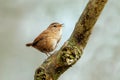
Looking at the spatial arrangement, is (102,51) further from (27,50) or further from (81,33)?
(81,33)

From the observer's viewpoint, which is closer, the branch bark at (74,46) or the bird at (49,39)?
the branch bark at (74,46)

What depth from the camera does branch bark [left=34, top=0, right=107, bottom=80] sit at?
92 centimetres

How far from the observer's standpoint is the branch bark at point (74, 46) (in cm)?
92

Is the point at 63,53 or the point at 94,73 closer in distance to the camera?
the point at 63,53

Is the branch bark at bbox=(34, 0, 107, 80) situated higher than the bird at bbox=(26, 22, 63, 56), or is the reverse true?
the branch bark at bbox=(34, 0, 107, 80)

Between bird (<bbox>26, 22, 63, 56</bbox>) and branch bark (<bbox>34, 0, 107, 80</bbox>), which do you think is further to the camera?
bird (<bbox>26, 22, 63, 56</bbox>)

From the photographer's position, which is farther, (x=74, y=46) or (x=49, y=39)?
(x=49, y=39)

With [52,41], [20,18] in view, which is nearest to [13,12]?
[20,18]

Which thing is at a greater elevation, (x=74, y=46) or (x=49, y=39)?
(x=74, y=46)

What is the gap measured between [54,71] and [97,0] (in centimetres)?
16

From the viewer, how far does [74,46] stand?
3.12ft

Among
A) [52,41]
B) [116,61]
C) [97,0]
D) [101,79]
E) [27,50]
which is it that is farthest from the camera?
[27,50]

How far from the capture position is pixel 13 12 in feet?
12.8

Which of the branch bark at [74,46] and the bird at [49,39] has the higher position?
the branch bark at [74,46]
